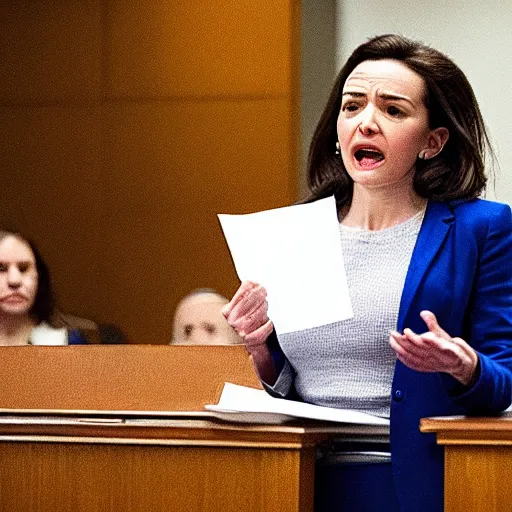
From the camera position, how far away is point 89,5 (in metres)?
3.80

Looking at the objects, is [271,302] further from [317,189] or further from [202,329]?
[202,329]

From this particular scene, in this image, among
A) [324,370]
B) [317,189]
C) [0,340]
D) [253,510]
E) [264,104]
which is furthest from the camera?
[264,104]

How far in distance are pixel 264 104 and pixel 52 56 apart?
749 mm

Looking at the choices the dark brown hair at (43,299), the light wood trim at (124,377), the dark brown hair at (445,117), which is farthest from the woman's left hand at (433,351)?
the dark brown hair at (43,299)

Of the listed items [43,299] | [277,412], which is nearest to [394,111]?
[277,412]

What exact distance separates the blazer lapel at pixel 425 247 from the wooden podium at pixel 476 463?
0.19 meters

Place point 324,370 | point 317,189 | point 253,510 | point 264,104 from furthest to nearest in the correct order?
point 264,104 < point 317,189 < point 324,370 < point 253,510

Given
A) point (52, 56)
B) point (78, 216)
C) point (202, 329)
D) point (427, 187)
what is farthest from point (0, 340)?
point (427, 187)

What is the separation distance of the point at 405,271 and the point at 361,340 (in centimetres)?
10

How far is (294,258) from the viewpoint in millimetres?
1472

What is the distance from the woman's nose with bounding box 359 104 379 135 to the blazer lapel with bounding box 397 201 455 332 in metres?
0.12

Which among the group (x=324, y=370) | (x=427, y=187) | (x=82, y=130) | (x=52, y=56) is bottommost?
(x=324, y=370)

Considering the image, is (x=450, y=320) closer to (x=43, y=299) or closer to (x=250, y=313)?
(x=250, y=313)

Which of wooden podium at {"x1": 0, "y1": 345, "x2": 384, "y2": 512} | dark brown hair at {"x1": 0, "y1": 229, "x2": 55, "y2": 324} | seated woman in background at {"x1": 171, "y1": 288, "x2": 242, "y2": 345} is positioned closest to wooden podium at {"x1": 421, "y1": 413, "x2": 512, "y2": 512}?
wooden podium at {"x1": 0, "y1": 345, "x2": 384, "y2": 512}
